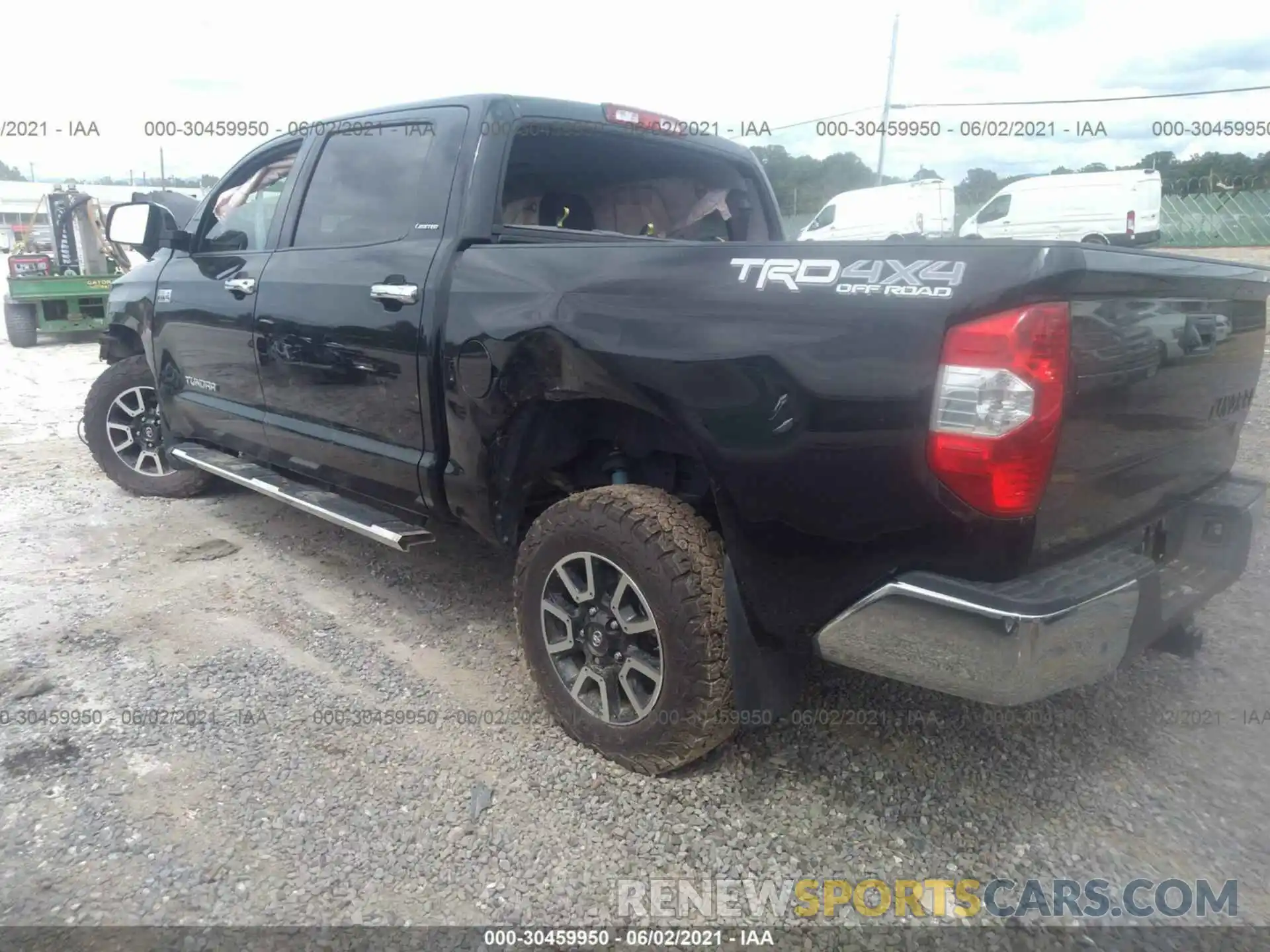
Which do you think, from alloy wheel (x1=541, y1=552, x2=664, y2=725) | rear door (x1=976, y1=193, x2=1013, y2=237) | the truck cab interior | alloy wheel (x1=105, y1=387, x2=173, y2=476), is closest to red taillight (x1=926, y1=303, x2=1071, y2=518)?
alloy wheel (x1=541, y1=552, x2=664, y2=725)

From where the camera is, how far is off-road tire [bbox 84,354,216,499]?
5.18 m

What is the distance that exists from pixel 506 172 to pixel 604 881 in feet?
7.48

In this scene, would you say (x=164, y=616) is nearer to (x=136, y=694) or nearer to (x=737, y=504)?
(x=136, y=694)

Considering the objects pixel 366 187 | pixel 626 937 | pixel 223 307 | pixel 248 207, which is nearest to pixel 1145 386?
pixel 626 937

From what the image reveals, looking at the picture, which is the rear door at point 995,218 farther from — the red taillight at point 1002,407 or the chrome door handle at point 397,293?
the red taillight at point 1002,407

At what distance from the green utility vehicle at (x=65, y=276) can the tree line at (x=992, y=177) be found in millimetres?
12169

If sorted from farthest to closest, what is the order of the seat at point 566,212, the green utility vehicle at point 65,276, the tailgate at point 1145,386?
the green utility vehicle at point 65,276
the seat at point 566,212
the tailgate at point 1145,386

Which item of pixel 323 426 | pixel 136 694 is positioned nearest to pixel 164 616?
pixel 136 694

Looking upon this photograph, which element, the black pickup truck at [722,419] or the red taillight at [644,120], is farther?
the red taillight at [644,120]

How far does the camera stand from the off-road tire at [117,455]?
518cm

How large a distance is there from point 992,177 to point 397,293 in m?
27.2

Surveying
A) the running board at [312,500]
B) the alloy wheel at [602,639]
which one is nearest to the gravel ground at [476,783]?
the alloy wheel at [602,639]

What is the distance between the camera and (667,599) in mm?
2295

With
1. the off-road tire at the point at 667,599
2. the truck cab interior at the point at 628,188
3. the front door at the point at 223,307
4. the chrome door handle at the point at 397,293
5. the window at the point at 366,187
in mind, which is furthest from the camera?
the front door at the point at 223,307
